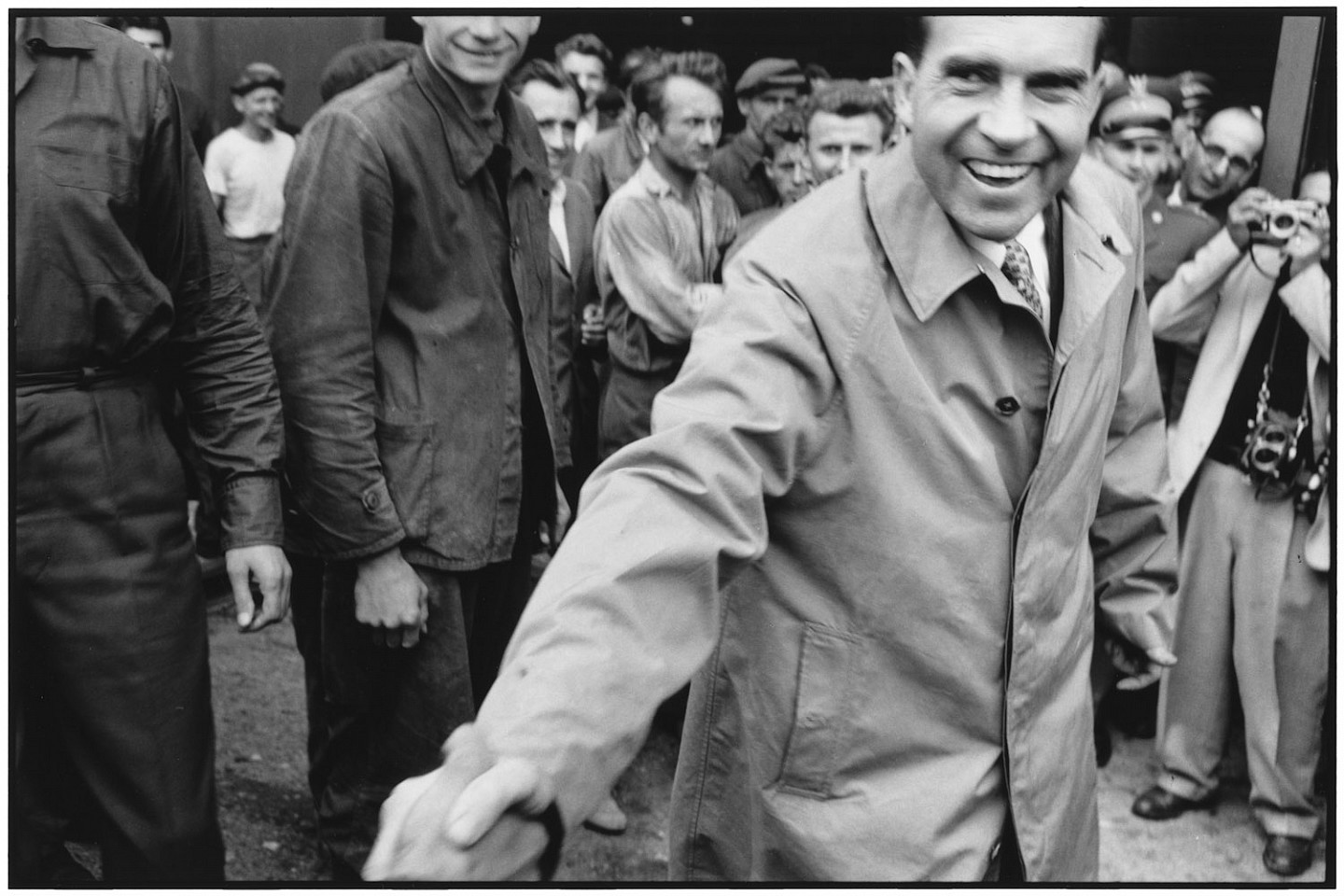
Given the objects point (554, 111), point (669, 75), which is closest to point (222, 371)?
point (669, 75)

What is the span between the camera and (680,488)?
5.32ft

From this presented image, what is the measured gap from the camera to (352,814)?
3219mm

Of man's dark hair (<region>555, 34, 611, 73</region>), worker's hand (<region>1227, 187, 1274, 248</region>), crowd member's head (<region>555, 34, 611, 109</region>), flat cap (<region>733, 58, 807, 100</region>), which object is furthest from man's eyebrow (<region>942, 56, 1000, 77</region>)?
man's dark hair (<region>555, 34, 611, 73</region>)

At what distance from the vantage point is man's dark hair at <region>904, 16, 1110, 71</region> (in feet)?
6.43

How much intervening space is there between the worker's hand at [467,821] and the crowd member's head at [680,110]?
3.52 m

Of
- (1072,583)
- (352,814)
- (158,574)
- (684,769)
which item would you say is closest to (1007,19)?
(1072,583)

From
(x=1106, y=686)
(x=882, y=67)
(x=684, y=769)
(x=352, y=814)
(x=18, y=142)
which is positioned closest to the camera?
(x=684, y=769)

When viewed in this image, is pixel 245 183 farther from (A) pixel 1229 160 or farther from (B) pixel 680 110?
(A) pixel 1229 160

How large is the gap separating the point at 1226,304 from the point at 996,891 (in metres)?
2.62

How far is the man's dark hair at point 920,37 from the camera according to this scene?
1960mm

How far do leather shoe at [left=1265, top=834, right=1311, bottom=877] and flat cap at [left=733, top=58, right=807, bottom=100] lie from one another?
379cm

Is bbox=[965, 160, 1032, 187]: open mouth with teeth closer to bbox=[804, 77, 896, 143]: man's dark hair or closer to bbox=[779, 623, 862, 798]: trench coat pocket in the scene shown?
bbox=[779, 623, 862, 798]: trench coat pocket

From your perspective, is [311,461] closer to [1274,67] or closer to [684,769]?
[684,769]

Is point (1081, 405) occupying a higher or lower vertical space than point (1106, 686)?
higher
